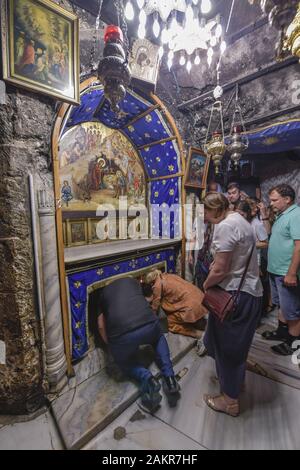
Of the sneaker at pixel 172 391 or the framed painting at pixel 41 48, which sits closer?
the framed painting at pixel 41 48

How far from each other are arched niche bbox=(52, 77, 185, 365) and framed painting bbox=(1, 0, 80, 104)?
49cm

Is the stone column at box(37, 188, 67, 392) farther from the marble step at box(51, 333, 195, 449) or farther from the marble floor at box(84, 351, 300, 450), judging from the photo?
the marble floor at box(84, 351, 300, 450)

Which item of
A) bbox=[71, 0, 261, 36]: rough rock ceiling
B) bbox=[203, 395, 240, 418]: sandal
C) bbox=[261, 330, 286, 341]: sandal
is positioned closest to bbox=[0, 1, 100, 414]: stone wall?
bbox=[203, 395, 240, 418]: sandal

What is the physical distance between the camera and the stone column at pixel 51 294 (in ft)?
7.04

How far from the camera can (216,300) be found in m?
1.85

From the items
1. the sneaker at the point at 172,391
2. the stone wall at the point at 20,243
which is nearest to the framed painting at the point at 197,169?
the stone wall at the point at 20,243

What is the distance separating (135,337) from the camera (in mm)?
2238

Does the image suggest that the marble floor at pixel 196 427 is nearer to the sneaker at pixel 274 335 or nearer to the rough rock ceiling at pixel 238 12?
the sneaker at pixel 274 335

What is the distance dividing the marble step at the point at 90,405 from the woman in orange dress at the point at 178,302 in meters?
0.88

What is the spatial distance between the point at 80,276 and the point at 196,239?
9.22ft

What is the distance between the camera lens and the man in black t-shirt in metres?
2.16

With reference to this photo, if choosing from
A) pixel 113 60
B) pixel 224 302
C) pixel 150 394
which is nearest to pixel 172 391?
pixel 150 394

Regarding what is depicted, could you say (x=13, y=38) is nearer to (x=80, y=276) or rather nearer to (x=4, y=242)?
(x=4, y=242)
